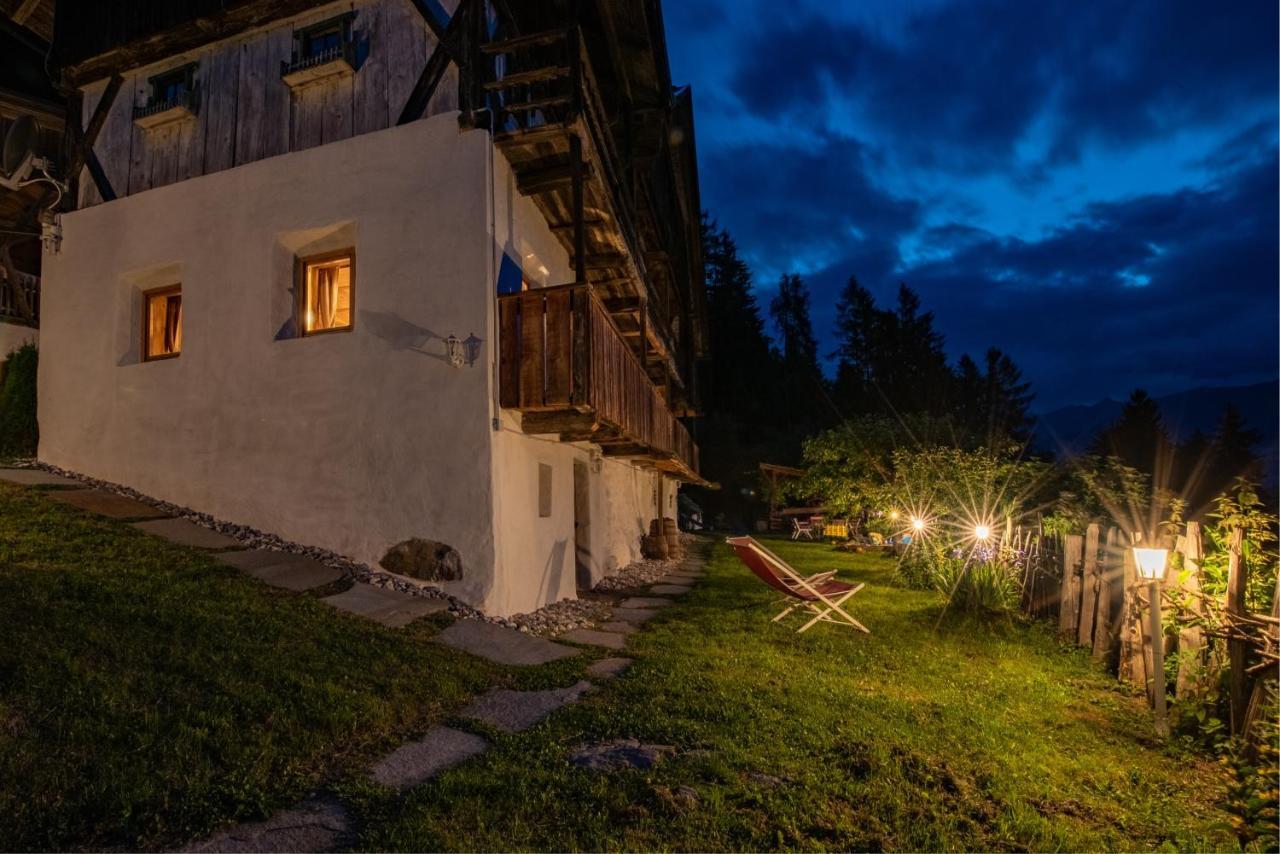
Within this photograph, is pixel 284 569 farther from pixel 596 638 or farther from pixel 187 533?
pixel 596 638

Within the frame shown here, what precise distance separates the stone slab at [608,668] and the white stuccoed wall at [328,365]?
5.34 ft

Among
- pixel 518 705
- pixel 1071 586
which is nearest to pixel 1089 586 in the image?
pixel 1071 586

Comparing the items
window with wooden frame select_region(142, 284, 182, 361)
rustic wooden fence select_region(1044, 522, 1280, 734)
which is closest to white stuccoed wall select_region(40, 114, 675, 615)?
window with wooden frame select_region(142, 284, 182, 361)

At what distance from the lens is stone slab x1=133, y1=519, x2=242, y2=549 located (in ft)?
22.6

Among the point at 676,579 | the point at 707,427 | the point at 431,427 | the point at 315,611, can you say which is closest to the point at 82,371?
the point at 431,427

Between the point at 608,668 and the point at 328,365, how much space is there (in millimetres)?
4582

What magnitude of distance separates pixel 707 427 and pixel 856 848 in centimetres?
3643

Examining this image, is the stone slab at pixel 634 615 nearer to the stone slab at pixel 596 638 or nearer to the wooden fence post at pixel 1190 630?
the stone slab at pixel 596 638

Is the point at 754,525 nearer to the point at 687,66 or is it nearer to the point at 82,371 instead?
the point at 82,371

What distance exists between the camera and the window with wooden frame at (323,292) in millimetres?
7992

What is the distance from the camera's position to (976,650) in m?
6.36

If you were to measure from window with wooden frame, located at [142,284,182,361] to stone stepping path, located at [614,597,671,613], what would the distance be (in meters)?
6.69

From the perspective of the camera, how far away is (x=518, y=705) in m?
4.41

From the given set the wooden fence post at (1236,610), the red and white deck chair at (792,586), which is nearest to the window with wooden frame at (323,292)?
the red and white deck chair at (792,586)
